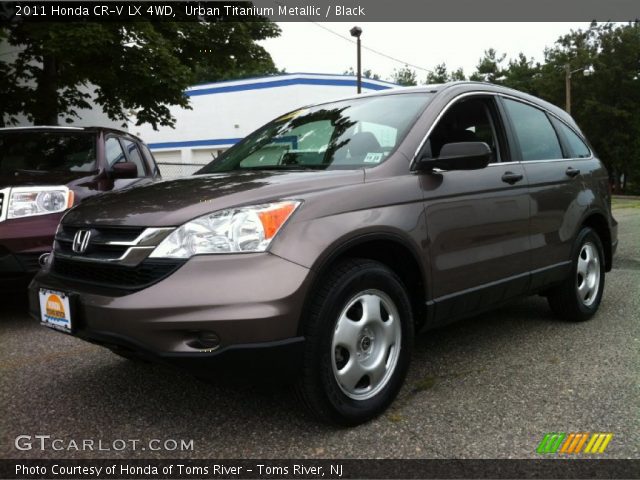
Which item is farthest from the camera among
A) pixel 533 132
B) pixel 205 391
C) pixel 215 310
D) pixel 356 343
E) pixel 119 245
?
pixel 533 132

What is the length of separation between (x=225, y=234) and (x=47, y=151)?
149 inches

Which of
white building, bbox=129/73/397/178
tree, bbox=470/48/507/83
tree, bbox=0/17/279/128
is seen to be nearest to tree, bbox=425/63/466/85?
tree, bbox=470/48/507/83

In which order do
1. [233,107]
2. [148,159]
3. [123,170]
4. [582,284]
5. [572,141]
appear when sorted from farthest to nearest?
[233,107], [148,159], [123,170], [572,141], [582,284]

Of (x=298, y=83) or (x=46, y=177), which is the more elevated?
(x=298, y=83)

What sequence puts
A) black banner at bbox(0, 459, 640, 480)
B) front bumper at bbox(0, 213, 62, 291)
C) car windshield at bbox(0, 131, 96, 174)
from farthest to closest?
car windshield at bbox(0, 131, 96, 174)
front bumper at bbox(0, 213, 62, 291)
black banner at bbox(0, 459, 640, 480)

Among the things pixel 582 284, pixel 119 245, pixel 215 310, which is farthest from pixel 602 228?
pixel 119 245

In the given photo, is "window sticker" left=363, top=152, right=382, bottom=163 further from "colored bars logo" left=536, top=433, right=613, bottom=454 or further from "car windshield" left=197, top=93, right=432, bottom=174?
"colored bars logo" left=536, top=433, right=613, bottom=454

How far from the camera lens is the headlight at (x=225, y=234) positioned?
2283 millimetres

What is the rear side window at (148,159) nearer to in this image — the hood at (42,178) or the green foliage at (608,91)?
the hood at (42,178)

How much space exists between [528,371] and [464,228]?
3.08 ft

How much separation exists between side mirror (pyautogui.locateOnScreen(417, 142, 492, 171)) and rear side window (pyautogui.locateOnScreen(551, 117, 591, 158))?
1.77 meters

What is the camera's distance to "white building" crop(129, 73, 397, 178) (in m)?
28.4

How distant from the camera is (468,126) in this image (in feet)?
11.7

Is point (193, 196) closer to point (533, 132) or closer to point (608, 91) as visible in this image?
point (533, 132)
